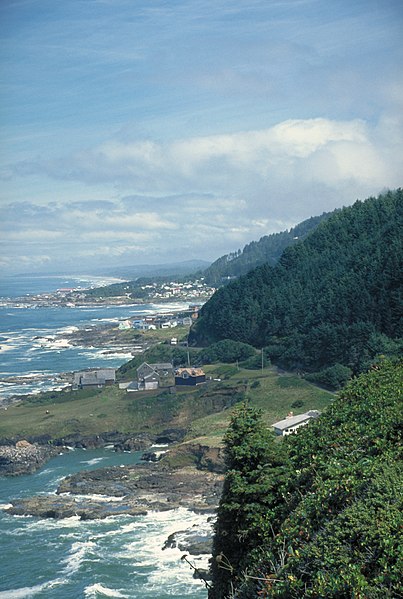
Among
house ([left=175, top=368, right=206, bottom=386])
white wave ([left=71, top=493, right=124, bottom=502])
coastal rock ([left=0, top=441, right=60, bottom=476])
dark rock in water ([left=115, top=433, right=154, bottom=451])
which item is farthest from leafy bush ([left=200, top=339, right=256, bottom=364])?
white wave ([left=71, top=493, right=124, bottom=502])

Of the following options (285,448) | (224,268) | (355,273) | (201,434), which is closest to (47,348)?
(355,273)

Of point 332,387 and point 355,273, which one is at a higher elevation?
point 355,273

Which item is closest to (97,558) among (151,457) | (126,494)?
(126,494)

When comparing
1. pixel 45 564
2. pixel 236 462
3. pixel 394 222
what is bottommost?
pixel 45 564

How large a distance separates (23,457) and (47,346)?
152ft

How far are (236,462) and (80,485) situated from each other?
866 inches

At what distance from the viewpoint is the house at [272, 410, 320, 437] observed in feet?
116

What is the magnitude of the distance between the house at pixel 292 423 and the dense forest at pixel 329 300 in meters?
6.94

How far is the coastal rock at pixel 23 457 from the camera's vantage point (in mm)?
38875

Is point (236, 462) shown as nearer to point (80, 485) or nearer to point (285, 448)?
point (285, 448)

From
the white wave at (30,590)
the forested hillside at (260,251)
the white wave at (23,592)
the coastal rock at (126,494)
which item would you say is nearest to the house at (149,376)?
the coastal rock at (126,494)

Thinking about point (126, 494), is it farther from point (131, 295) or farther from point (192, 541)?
point (131, 295)

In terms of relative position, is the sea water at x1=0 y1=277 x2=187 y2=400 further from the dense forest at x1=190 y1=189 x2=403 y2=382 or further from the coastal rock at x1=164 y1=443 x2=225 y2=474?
the coastal rock at x1=164 y1=443 x2=225 y2=474

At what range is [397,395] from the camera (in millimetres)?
15219
